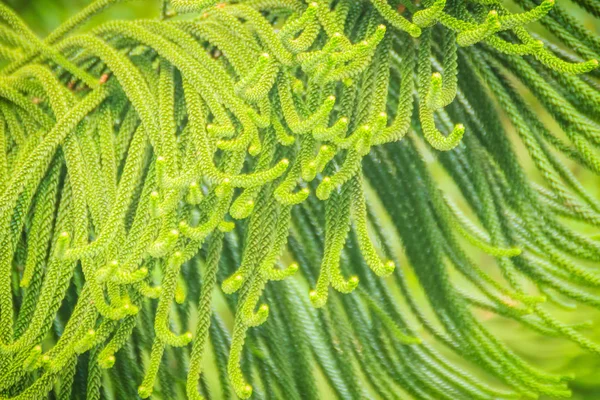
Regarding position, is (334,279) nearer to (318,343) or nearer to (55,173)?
(318,343)

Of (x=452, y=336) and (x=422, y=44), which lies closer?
(x=422, y=44)

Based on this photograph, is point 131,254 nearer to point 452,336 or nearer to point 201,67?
point 201,67

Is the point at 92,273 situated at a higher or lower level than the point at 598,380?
higher

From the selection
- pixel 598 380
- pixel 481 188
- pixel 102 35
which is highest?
pixel 102 35

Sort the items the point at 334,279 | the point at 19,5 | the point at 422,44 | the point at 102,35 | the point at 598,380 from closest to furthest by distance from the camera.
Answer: the point at 334,279 < the point at 422,44 < the point at 102,35 < the point at 598,380 < the point at 19,5

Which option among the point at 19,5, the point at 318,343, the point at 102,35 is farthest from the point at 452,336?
the point at 19,5

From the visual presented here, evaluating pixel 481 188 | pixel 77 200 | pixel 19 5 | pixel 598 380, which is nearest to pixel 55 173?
pixel 77 200

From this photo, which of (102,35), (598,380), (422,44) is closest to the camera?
(422,44)
